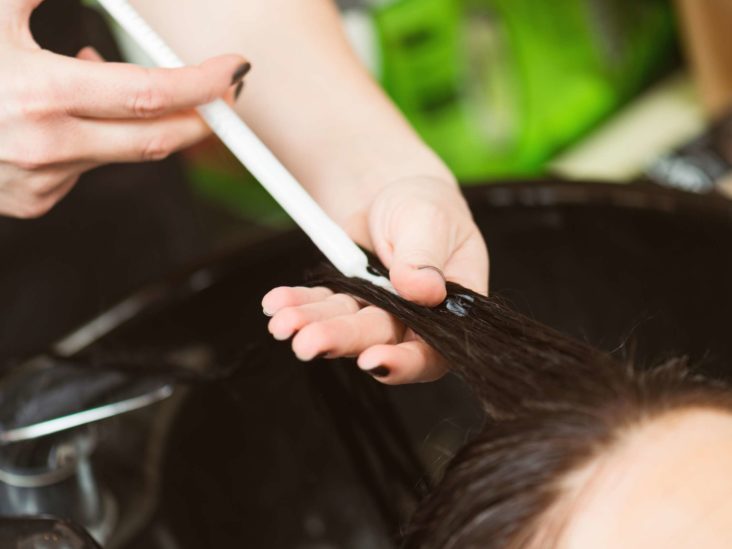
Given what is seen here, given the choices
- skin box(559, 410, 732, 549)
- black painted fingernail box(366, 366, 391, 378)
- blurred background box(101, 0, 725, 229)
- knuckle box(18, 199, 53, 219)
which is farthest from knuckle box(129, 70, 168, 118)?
blurred background box(101, 0, 725, 229)

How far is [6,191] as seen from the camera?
23.1 inches

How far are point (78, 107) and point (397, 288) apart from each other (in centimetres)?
22

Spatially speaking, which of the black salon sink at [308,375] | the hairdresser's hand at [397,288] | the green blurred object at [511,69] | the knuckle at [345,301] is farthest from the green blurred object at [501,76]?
the knuckle at [345,301]

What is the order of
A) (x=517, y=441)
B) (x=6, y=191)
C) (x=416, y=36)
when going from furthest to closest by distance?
(x=416, y=36), (x=6, y=191), (x=517, y=441)

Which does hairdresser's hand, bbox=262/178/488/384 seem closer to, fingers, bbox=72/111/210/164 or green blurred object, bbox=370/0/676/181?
fingers, bbox=72/111/210/164

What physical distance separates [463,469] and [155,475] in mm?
385

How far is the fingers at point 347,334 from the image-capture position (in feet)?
1.57

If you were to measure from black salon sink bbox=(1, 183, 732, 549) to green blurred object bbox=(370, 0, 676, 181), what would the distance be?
2.47 feet

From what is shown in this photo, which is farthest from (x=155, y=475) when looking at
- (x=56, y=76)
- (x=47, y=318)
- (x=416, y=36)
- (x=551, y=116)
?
(x=551, y=116)

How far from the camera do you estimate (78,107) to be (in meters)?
0.54

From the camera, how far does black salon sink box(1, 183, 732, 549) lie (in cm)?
75

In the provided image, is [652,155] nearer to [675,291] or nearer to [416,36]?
[416,36]

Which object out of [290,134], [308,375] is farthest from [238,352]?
[290,134]

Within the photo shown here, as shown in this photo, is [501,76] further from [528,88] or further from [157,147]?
[157,147]
